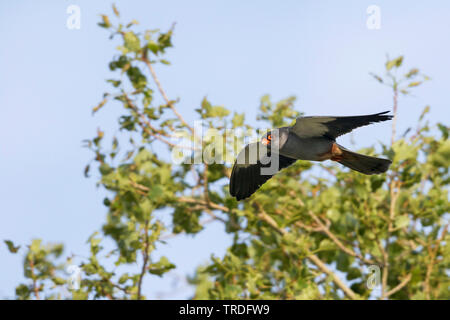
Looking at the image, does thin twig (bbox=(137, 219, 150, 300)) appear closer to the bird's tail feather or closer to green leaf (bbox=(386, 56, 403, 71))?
the bird's tail feather

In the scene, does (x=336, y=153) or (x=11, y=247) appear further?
(x=11, y=247)

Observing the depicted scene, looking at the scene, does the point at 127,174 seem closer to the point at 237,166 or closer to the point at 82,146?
the point at 82,146

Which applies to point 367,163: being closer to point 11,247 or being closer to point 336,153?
point 336,153

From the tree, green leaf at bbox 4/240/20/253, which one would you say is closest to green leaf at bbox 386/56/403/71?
the tree

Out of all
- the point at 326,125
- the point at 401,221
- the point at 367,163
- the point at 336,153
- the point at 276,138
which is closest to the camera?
the point at 326,125

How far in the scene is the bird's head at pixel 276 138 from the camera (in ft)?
20.0

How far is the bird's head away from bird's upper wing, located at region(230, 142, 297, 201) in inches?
26.8

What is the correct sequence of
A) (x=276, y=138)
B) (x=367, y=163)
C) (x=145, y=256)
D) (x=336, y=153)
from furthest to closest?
(x=145, y=256), (x=367, y=163), (x=336, y=153), (x=276, y=138)

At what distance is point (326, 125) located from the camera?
6004mm

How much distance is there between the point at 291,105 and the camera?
9203 millimetres

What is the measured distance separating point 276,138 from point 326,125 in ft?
1.58

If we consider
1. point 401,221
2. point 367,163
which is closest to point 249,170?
point 367,163

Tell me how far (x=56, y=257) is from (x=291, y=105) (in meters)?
3.82
